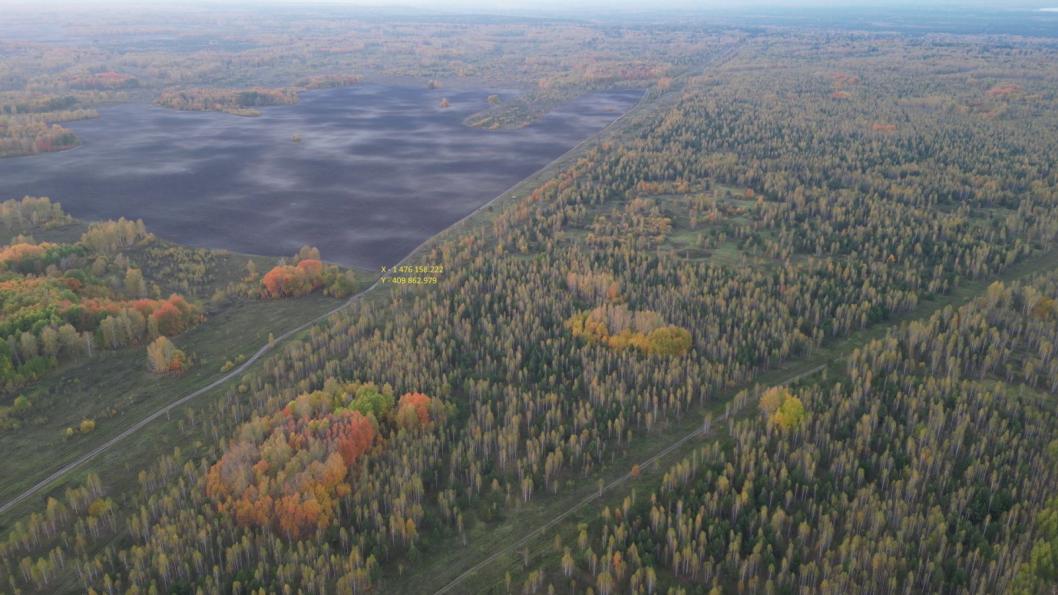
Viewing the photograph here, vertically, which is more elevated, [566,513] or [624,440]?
[624,440]

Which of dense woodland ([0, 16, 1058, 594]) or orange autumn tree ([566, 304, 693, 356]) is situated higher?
orange autumn tree ([566, 304, 693, 356])

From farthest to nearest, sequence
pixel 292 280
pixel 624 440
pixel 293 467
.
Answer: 1. pixel 292 280
2. pixel 624 440
3. pixel 293 467

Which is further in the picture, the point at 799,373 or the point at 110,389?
the point at 799,373

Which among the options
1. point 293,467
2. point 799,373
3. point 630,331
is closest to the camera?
point 293,467

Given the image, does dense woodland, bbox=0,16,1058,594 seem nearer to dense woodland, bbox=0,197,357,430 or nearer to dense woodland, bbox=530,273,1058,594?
dense woodland, bbox=530,273,1058,594

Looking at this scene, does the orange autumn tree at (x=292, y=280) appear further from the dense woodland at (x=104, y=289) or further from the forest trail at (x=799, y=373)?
the forest trail at (x=799, y=373)

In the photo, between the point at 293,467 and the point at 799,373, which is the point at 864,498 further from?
the point at 293,467

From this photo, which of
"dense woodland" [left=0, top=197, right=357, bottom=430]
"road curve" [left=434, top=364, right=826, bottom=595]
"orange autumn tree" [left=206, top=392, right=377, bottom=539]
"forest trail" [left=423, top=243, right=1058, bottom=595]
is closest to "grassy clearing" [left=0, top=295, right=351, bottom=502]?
"dense woodland" [left=0, top=197, right=357, bottom=430]

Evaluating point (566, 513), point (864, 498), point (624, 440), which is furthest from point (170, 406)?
point (864, 498)
